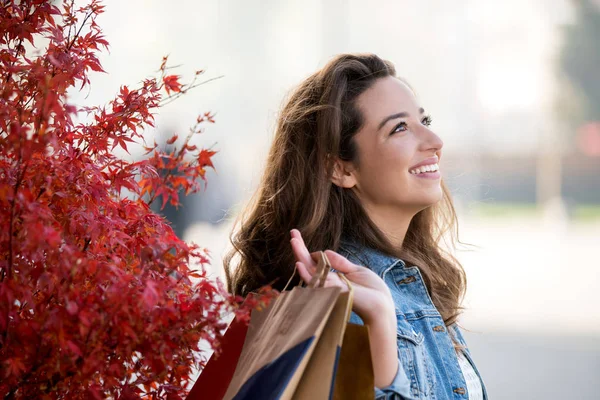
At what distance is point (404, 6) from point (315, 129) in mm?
16368

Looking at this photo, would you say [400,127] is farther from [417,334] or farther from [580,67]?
[580,67]

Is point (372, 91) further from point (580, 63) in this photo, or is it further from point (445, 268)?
point (580, 63)

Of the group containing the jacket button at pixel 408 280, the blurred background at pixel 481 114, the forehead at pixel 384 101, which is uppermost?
the blurred background at pixel 481 114

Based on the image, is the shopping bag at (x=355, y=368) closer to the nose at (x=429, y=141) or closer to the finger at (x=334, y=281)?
the finger at (x=334, y=281)

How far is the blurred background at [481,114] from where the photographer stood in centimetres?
568

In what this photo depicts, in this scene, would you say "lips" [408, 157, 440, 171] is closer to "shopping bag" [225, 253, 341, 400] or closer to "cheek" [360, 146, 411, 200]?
"cheek" [360, 146, 411, 200]

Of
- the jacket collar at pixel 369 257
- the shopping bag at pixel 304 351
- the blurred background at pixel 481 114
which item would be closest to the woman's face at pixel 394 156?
the jacket collar at pixel 369 257

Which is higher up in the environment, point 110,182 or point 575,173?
point 575,173

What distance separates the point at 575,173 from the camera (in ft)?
67.7

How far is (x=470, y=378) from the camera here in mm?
1680

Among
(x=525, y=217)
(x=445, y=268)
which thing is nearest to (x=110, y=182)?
(x=445, y=268)

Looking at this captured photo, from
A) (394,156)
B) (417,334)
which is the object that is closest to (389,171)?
(394,156)

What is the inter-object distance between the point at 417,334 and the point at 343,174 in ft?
1.54

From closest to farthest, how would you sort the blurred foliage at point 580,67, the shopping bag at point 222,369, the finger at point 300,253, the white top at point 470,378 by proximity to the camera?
the finger at point 300,253 → the shopping bag at point 222,369 → the white top at point 470,378 → the blurred foliage at point 580,67
